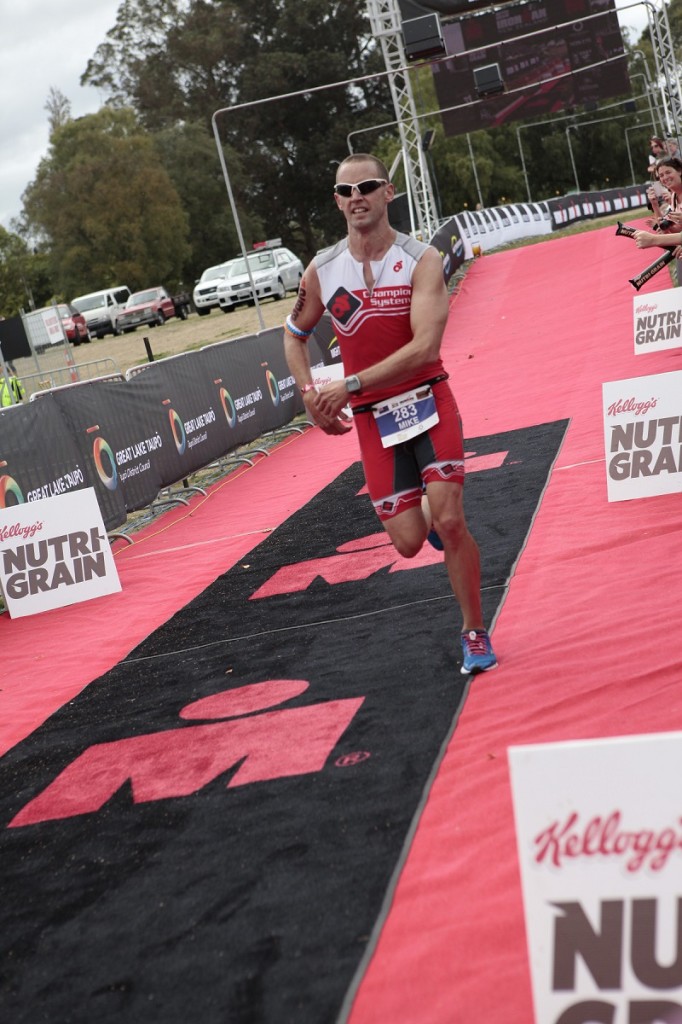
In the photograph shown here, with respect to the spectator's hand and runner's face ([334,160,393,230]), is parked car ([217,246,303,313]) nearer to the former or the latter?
the spectator's hand

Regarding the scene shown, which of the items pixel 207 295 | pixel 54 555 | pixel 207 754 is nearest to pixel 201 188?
pixel 207 295

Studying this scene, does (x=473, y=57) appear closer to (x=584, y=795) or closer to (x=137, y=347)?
(x=137, y=347)

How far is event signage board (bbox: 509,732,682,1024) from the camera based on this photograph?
2453 millimetres

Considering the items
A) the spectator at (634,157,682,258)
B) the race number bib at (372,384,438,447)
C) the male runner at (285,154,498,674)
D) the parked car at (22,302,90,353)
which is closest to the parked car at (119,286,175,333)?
the parked car at (22,302,90,353)

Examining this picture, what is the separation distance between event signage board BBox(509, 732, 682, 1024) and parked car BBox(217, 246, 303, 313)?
123 ft

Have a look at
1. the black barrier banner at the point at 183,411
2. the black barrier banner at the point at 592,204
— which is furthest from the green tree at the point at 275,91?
the black barrier banner at the point at 183,411

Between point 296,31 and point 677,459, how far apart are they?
68283 millimetres

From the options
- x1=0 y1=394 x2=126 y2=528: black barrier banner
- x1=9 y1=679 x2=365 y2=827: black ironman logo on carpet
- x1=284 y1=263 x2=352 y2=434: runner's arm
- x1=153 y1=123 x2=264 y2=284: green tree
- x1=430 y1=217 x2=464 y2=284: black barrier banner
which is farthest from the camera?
x1=153 y1=123 x2=264 y2=284: green tree

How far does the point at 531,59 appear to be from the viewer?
1182 inches

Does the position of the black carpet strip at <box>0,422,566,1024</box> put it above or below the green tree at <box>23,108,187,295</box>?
below

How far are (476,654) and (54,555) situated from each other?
4991mm

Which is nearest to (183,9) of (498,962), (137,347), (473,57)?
(137,347)

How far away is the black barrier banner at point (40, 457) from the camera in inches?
404

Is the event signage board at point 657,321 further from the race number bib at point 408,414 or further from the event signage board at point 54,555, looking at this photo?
the race number bib at point 408,414
